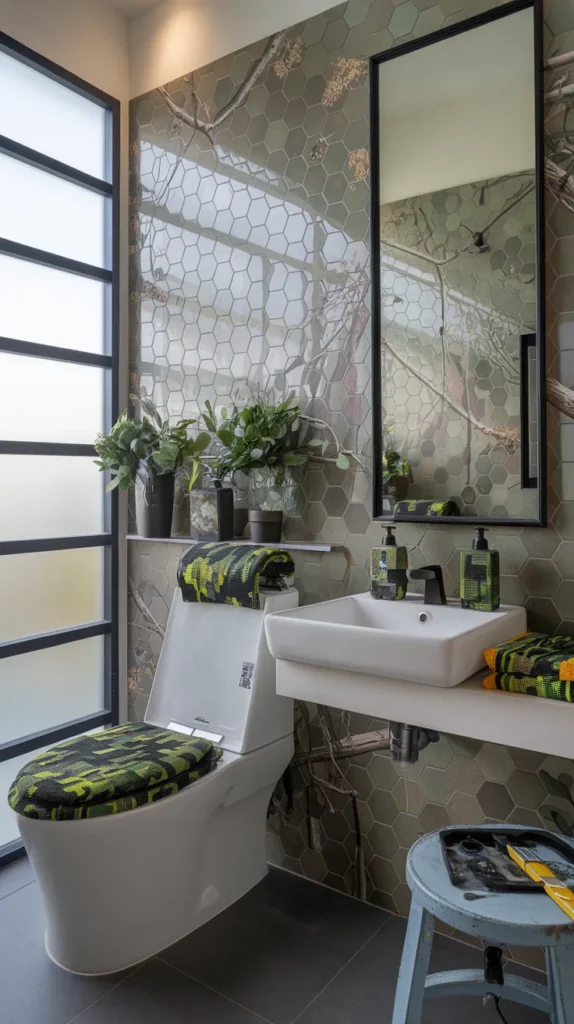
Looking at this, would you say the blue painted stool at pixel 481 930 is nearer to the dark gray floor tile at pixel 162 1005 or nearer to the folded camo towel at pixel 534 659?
the folded camo towel at pixel 534 659

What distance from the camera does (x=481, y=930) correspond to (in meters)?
1.16

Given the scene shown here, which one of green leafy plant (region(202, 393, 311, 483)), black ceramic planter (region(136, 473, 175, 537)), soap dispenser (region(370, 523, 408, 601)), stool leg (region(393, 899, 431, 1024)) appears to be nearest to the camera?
stool leg (region(393, 899, 431, 1024))

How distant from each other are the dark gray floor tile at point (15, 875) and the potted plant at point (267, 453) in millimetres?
1258

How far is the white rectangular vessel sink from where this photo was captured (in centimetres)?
144

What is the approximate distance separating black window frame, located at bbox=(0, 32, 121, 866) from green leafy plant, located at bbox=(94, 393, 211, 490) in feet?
0.62

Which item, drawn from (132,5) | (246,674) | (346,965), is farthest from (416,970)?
(132,5)

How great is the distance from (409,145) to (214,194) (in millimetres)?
742

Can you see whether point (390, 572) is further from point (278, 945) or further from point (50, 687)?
point (50, 687)

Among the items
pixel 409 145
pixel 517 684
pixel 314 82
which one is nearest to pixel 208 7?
pixel 314 82

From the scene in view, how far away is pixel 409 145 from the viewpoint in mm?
1974

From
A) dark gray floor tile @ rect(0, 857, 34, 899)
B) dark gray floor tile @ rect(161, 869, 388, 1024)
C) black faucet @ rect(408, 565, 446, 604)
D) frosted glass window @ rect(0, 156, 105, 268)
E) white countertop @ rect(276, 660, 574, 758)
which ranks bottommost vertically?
dark gray floor tile @ rect(161, 869, 388, 1024)

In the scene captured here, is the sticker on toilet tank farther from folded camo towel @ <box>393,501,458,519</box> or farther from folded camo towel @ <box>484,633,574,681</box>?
folded camo towel @ <box>484,633,574,681</box>

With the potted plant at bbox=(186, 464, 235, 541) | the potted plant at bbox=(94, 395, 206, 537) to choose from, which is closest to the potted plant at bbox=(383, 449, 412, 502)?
the potted plant at bbox=(186, 464, 235, 541)

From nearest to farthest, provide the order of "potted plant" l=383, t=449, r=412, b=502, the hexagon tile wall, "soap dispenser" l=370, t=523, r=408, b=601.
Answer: the hexagon tile wall
"soap dispenser" l=370, t=523, r=408, b=601
"potted plant" l=383, t=449, r=412, b=502
